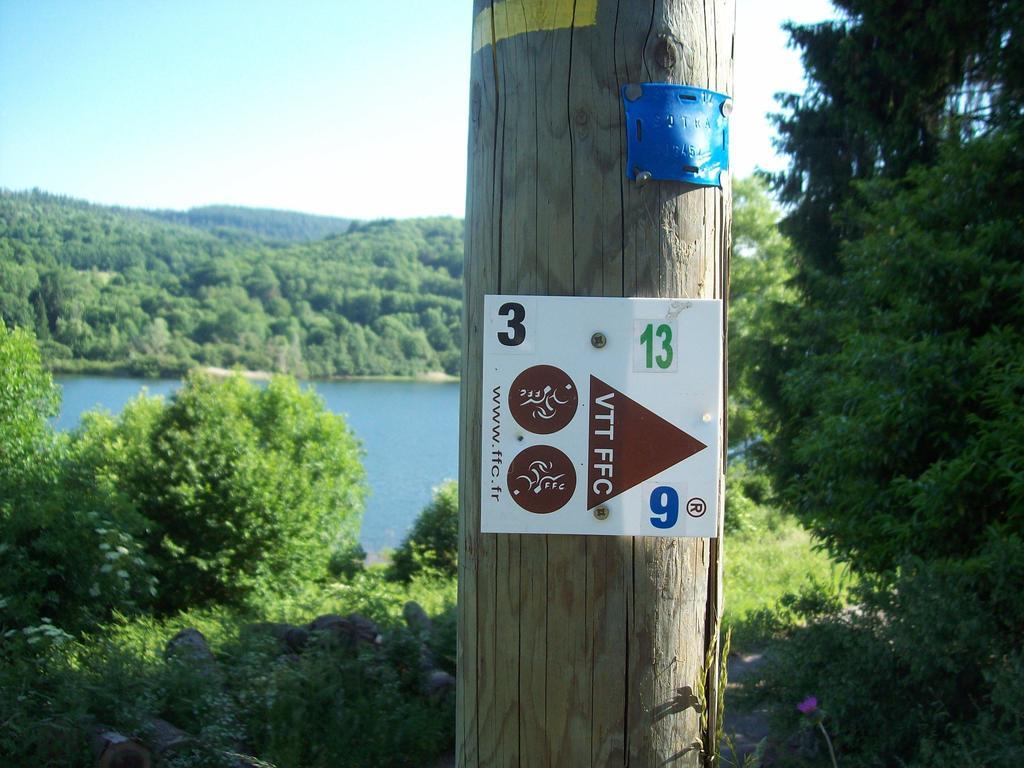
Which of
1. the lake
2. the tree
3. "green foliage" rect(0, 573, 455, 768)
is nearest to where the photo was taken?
"green foliage" rect(0, 573, 455, 768)

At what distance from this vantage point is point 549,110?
138cm

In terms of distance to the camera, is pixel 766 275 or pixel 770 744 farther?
pixel 766 275

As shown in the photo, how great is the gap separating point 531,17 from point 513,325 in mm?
500

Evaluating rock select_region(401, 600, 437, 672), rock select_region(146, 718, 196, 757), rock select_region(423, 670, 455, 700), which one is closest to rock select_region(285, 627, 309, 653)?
rock select_region(401, 600, 437, 672)

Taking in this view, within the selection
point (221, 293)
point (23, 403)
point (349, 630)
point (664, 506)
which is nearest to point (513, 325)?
point (664, 506)

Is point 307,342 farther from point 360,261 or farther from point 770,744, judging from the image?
point 770,744

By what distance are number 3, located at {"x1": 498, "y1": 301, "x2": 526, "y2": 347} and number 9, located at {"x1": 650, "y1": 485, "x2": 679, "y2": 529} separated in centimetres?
33

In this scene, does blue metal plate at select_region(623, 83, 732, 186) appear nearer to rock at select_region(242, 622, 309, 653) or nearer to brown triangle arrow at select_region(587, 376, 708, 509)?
brown triangle arrow at select_region(587, 376, 708, 509)

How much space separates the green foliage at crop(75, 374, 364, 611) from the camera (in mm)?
13992

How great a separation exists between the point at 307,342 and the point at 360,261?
12814 mm

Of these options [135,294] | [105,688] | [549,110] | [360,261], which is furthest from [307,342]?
[549,110]

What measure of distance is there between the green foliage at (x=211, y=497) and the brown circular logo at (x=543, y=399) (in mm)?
13100

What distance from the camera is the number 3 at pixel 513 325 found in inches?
54.3

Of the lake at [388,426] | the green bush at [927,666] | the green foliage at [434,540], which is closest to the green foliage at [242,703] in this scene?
the green bush at [927,666]
